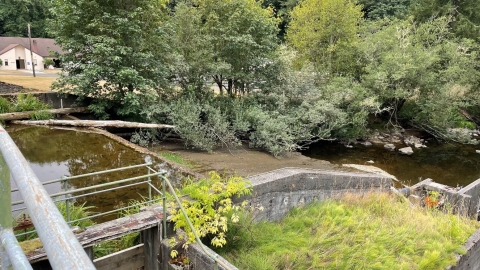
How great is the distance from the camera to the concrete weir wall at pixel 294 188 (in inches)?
258

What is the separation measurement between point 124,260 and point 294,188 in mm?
3548

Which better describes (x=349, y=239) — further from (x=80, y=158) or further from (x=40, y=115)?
(x=40, y=115)

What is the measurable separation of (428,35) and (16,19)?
47.7m

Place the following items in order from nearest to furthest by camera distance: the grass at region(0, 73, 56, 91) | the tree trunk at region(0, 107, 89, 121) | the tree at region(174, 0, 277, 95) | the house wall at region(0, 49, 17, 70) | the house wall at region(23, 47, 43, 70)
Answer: the tree trunk at region(0, 107, 89, 121)
the tree at region(174, 0, 277, 95)
the grass at region(0, 73, 56, 91)
the house wall at region(0, 49, 17, 70)
the house wall at region(23, 47, 43, 70)

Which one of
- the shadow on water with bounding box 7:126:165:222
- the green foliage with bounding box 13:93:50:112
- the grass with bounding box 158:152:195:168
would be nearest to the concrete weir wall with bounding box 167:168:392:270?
the shadow on water with bounding box 7:126:165:222

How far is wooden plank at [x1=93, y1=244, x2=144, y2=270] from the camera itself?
16.7 feet

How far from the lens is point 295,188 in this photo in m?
7.17

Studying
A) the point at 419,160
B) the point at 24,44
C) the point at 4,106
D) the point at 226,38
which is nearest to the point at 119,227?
the point at 226,38

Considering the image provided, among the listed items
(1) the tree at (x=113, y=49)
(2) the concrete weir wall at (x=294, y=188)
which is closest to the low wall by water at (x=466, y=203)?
(2) the concrete weir wall at (x=294, y=188)

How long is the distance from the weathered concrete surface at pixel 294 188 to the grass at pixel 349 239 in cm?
22

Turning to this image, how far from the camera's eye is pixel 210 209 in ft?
17.3

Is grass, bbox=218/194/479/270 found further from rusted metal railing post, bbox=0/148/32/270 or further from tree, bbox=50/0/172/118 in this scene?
tree, bbox=50/0/172/118

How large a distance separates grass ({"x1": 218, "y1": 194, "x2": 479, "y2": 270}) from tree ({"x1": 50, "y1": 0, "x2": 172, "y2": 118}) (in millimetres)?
10267

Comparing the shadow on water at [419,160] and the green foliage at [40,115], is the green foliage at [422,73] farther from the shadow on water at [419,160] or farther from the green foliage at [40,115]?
the green foliage at [40,115]
